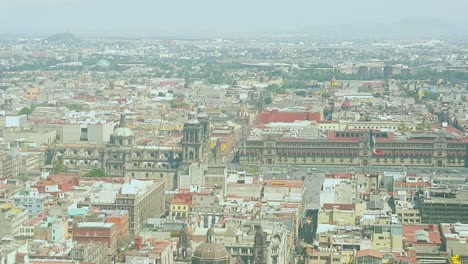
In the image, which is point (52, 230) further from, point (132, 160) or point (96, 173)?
point (132, 160)

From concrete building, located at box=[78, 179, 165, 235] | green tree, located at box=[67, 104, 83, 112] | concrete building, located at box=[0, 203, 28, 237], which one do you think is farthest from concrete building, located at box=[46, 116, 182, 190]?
green tree, located at box=[67, 104, 83, 112]

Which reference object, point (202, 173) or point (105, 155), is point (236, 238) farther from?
point (105, 155)

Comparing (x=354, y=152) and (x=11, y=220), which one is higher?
(x=11, y=220)

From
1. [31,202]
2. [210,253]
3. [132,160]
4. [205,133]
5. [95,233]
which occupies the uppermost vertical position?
[210,253]

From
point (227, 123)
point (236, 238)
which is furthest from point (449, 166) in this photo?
point (236, 238)

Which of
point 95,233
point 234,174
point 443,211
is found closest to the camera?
point 95,233

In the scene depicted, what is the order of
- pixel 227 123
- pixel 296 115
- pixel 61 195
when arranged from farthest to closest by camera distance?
1. pixel 296 115
2. pixel 227 123
3. pixel 61 195

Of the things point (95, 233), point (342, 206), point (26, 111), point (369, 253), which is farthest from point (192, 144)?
point (26, 111)

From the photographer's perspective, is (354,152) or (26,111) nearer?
(354,152)
